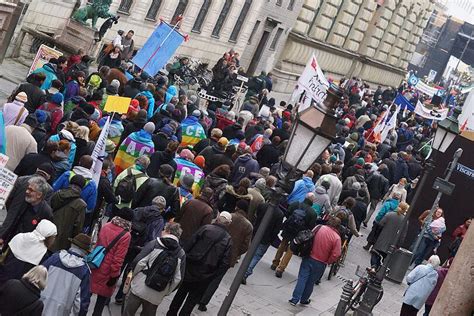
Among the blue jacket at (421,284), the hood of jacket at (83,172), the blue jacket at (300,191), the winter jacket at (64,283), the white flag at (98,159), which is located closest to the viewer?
the winter jacket at (64,283)

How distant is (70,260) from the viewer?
11.7m

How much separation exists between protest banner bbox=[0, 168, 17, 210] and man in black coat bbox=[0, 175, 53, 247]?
0.70 feet

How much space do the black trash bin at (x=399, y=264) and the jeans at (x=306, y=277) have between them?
8.92 ft

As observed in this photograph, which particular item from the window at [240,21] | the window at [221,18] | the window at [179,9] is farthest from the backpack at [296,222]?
the window at [240,21]

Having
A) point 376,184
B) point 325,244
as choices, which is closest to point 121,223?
point 325,244

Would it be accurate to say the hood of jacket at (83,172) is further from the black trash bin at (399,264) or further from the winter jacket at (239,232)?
the black trash bin at (399,264)

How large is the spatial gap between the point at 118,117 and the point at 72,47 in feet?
37.8

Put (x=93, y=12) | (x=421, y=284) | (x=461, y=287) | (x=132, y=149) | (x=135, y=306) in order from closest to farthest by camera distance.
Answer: (x=461, y=287) → (x=135, y=306) → (x=132, y=149) → (x=421, y=284) → (x=93, y=12)

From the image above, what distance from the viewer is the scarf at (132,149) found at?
59.0ft

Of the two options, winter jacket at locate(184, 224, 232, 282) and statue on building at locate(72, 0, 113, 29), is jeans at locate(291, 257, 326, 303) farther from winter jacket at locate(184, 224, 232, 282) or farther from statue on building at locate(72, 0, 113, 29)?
statue on building at locate(72, 0, 113, 29)

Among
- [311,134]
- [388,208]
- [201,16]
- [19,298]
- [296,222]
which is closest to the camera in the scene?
[19,298]

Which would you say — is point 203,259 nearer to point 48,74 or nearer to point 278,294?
point 278,294

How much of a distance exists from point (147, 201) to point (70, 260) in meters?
3.91

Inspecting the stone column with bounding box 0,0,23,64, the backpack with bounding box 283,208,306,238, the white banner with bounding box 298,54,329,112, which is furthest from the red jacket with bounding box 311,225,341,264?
the stone column with bounding box 0,0,23,64
